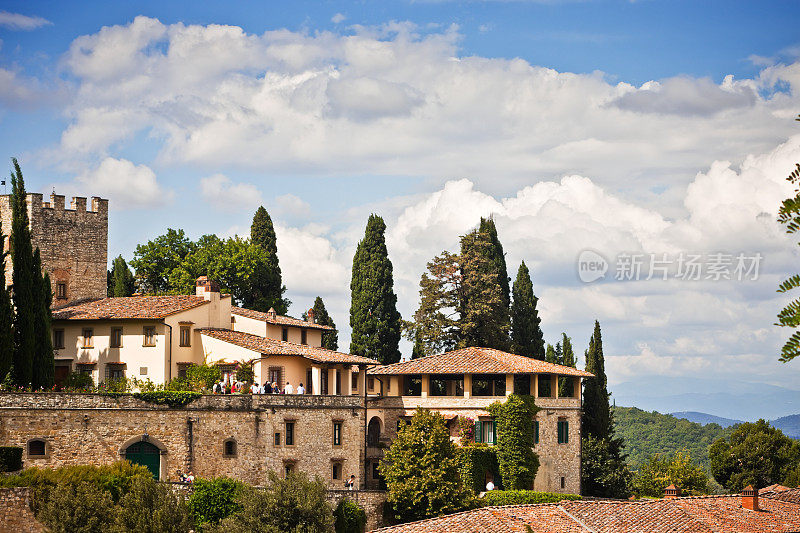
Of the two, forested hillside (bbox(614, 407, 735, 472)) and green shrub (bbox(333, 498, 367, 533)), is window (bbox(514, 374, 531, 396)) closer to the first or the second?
green shrub (bbox(333, 498, 367, 533))

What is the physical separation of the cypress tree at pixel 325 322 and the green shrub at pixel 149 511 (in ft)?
108

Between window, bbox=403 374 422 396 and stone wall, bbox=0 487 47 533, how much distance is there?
901 inches

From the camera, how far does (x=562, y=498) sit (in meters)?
51.6

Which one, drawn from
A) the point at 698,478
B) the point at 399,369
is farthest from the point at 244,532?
the point at 698,478

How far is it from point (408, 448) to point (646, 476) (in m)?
26.2

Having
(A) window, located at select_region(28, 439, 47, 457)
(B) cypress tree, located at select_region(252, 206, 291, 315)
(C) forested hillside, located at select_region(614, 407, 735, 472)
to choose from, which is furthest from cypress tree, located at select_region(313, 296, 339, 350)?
(C) forested hillside, located at select_region(614, 407, 735, 472)

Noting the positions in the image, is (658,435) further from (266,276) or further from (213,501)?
(213,501)

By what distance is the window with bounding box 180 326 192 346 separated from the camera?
171ft

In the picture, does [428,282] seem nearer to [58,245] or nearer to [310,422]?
[310,422]

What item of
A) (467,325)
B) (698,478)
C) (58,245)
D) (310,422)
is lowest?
(698,478)

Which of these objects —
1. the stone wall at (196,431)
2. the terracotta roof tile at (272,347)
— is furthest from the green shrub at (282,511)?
the terracotta roof tile at (272,347)

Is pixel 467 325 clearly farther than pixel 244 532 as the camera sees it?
Yes

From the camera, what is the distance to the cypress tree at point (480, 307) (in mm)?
61406

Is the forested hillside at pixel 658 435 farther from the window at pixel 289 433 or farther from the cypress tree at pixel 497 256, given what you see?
the window at pixel 289 433
